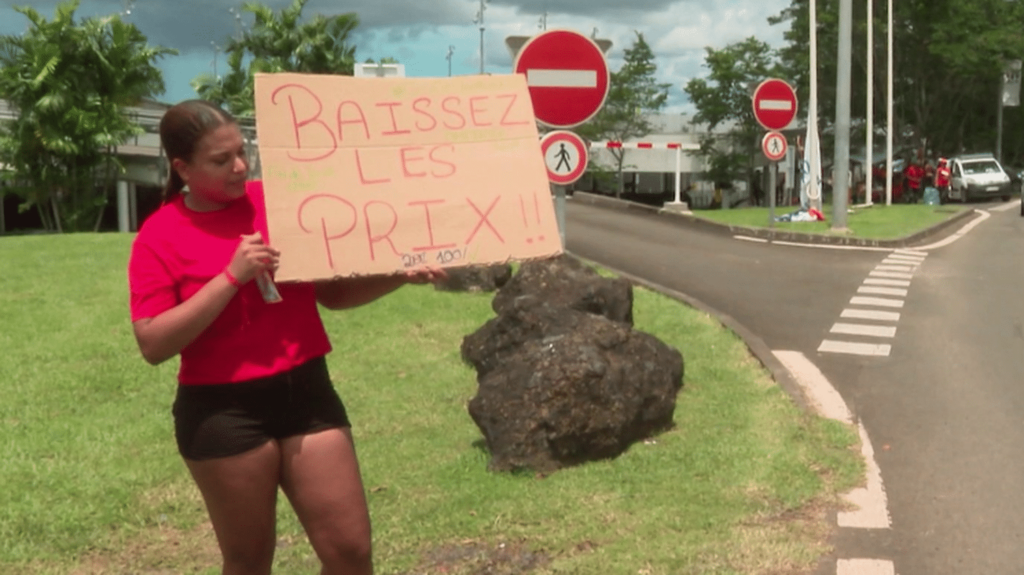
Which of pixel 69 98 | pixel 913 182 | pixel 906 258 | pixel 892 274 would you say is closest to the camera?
pixel 892 274

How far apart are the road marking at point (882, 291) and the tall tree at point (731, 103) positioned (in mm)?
36948

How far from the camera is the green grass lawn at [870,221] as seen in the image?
22438 mm

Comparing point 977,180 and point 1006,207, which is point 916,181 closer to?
point 977,180

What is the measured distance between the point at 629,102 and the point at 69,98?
88.3 ft

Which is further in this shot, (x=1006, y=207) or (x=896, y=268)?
(x=1006, y=207)

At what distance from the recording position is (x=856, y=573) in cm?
484

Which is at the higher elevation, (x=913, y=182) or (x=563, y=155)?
(x=563, y=155)

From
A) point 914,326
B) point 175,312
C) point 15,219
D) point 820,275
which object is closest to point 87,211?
point 15,219

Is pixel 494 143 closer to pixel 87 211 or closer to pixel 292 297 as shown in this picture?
pixel 292 297

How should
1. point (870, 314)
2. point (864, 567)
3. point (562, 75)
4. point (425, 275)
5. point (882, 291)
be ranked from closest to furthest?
point (425, 275)
point (864, 567)
point (562, 75)
point (870, 314)
point (882, 291)

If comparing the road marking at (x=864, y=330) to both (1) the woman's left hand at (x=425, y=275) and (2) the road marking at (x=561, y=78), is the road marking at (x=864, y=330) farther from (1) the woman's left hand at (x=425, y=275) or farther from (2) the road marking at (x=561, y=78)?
(1) the woman's left hand at (x=425, y=275)

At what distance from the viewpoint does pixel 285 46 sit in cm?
4062

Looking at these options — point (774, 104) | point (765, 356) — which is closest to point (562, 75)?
point (765, 356)

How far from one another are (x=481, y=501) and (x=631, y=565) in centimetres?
106
